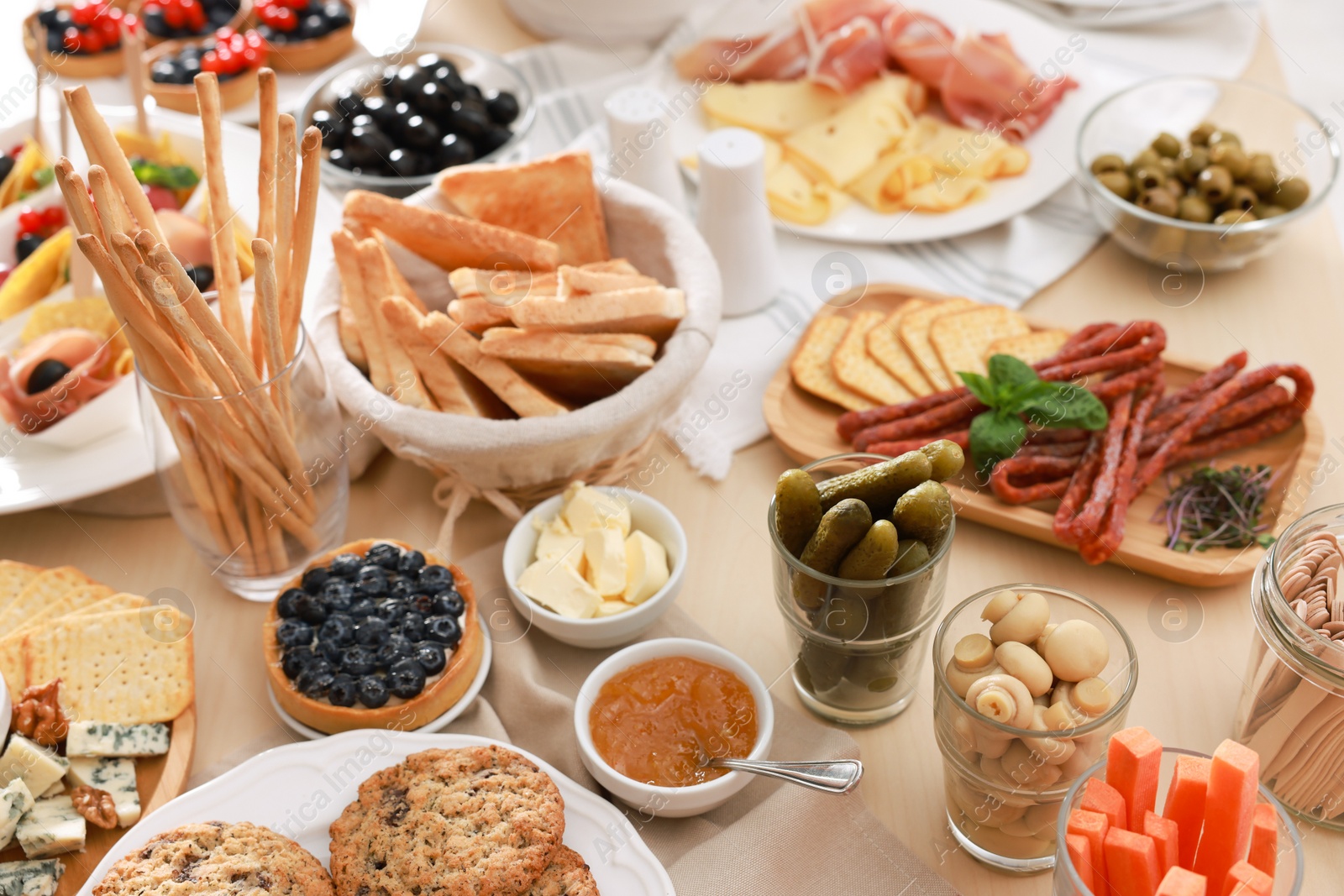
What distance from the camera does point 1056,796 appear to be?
3.44ft

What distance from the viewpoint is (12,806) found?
1106mm

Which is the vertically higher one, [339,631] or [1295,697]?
[1295,697]

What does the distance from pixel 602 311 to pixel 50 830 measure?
2.67ft

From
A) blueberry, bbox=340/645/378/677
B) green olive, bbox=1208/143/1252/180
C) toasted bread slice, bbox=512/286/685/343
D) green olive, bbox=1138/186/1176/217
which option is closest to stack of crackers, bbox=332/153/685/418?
toasted bread slice, bbox=512/286/685/343

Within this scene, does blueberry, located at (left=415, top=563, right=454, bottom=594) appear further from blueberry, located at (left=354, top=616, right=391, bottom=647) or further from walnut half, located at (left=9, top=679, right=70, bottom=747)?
walnut half, located at (left=9, top=679, right=70, bottom=747)

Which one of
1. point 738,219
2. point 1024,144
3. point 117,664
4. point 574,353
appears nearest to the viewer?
point 117,664

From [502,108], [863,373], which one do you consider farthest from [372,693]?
[502,108]

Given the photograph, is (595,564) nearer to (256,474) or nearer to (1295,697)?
(256,474)

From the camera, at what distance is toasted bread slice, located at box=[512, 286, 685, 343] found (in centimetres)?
136

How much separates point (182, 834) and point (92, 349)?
0.75 metres

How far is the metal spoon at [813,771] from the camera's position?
1.10m

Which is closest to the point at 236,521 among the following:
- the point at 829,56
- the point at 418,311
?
the point at 418,311

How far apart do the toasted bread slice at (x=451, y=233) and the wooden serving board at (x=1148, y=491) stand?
40cm

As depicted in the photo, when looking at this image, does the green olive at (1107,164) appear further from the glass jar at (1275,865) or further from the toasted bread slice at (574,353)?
the glass jar at (1275,865)
